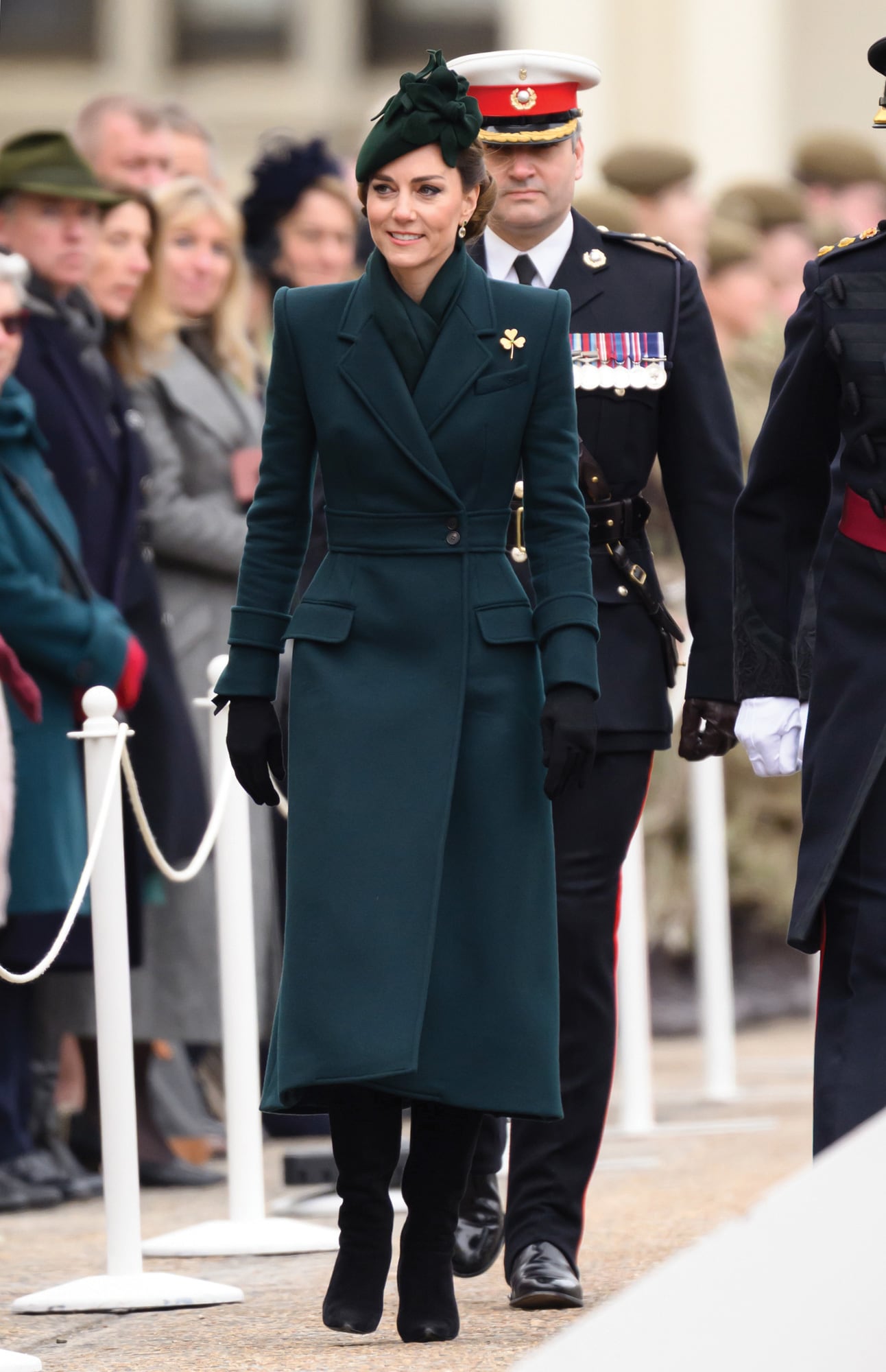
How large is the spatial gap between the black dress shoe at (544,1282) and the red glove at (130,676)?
262 centimetres

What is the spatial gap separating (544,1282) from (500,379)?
155 centimetres

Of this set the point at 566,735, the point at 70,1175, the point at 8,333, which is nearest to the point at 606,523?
the point at 566,735

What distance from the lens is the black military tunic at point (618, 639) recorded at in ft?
19.9

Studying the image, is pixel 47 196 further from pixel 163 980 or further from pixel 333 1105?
pixel 333 1105

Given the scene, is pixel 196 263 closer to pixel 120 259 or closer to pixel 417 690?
pixel 120 259

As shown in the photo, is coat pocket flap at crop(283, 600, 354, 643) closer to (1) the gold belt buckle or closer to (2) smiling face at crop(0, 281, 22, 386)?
(1) the gold belt buckle

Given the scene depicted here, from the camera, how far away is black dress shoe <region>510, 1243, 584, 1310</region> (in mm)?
5871

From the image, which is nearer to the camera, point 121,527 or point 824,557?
point 824,557

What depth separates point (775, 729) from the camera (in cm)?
556

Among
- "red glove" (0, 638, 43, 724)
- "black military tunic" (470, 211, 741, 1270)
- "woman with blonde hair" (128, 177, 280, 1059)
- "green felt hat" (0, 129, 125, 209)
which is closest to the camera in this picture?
"black military tunic" (470, 211, 741, 1270)

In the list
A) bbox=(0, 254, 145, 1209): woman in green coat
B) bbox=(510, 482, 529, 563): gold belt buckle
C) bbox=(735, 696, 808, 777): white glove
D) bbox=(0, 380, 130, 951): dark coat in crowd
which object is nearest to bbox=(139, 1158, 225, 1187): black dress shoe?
bbox=(0, 254, 145, 1209): woman in green coat

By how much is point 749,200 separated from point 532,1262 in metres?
7.77

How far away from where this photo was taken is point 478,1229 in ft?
21.1

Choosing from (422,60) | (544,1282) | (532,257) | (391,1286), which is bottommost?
(391,1286)
